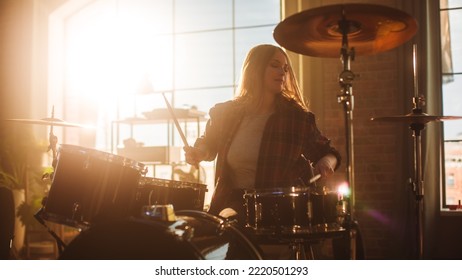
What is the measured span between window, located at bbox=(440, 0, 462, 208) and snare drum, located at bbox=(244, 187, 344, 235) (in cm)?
163

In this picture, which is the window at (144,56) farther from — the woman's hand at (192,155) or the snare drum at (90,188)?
the snare drum at (90,188)

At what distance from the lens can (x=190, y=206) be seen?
1.79 metres

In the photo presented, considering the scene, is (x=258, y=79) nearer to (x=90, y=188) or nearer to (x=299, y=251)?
(x=299, y=251)

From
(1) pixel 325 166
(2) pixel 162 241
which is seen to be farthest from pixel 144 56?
(2) pixel 162 241

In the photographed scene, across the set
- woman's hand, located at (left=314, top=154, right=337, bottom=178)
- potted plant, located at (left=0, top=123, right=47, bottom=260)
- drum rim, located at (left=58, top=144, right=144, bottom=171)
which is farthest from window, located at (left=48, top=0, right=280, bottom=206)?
drum rim, located at (left=58, top=144, right=144, bottom=171)

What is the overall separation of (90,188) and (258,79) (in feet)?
3.03

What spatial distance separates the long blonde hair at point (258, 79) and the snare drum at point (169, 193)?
1.68ft

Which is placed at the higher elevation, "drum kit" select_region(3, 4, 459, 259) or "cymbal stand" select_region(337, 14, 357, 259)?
"cymbal stand" select_region(337, 14, 357, 259)

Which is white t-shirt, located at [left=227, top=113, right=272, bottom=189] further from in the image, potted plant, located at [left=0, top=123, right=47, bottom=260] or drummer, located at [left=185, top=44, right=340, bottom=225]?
potted plant, located at [left=0, top=123, right=47, bottom=260]

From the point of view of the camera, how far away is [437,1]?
114 inches

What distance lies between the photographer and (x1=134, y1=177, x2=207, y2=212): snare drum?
5.32 ft

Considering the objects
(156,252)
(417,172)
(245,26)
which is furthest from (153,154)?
(156,252)

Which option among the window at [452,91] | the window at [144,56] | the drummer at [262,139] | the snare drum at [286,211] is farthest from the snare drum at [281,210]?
the window at [144,56]

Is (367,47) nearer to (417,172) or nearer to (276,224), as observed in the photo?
(417,172)
